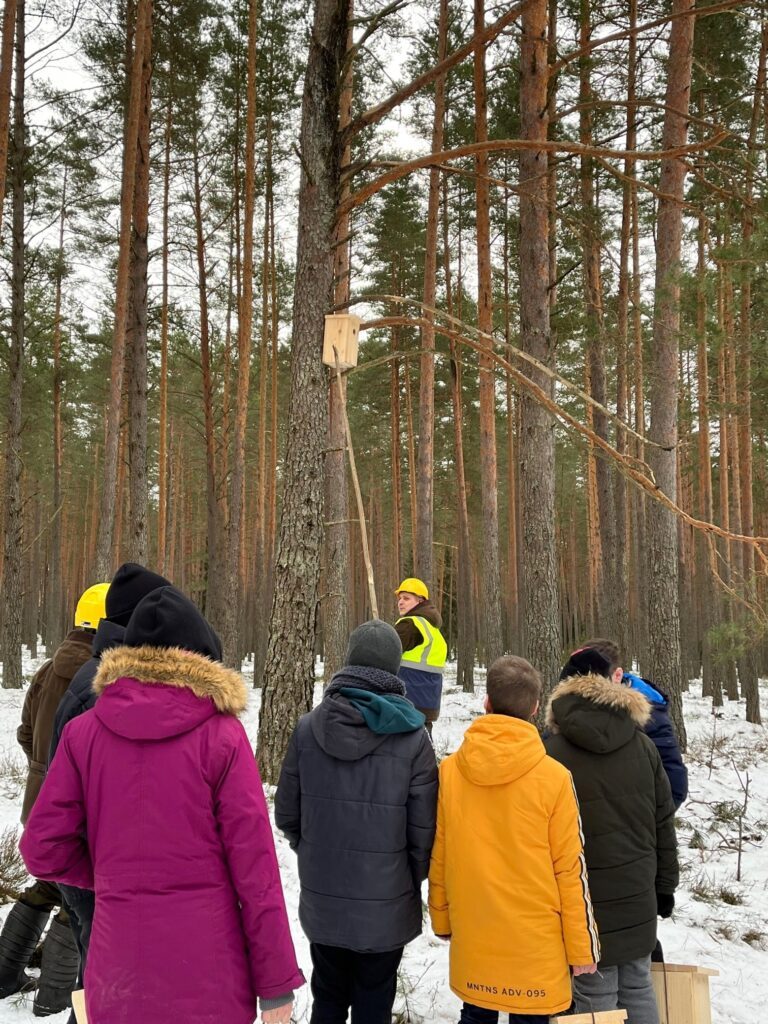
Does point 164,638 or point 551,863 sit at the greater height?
point 164,638

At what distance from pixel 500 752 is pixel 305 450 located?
3.78 metres

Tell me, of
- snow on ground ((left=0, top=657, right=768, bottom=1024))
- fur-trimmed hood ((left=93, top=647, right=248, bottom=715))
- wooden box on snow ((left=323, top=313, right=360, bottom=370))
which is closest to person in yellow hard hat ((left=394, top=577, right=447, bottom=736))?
snow on ground ((left=0, top=657, right=768, bottom=1024))

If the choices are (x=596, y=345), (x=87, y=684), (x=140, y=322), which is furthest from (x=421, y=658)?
(x=596, y=345)

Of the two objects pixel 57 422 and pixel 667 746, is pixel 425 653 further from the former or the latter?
pixel 57 422

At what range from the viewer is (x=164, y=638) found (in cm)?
223

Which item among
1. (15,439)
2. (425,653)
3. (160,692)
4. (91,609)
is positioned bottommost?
(425,653)

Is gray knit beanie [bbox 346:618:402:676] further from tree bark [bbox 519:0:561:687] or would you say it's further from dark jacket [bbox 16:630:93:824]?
tree bark [bbox 519:0:561:687]

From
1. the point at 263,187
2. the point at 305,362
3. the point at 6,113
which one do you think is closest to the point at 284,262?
the point at 263,187

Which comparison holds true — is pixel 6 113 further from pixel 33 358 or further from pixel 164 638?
pixel 33 358

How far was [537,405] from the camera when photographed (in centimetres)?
810

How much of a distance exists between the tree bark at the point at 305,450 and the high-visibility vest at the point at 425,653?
0.89 meters

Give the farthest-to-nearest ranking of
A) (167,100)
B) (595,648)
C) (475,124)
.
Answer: (167,100) < (475,124) < (595,648)

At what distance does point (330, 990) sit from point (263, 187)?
62.3ft

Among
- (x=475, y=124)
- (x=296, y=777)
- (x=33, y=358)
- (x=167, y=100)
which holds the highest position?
(x=167, y=100)
